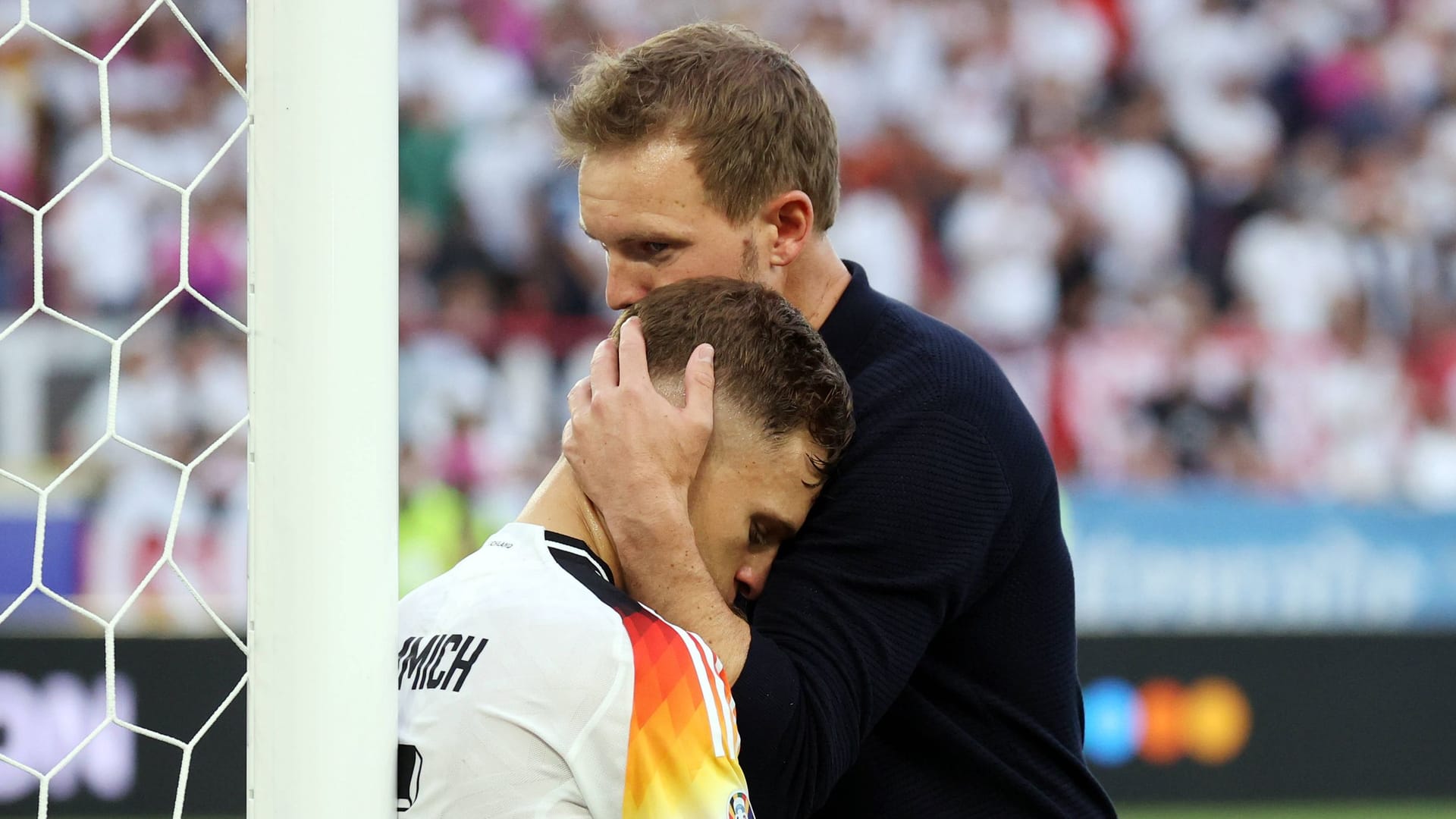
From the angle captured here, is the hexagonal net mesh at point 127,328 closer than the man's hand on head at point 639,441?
No

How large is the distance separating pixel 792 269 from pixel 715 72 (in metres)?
0.31

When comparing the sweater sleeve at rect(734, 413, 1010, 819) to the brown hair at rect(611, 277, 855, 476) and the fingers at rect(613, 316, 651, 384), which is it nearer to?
the brown hair at rect(611, 277, 855, 476)

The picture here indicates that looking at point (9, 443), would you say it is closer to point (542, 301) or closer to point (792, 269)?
point (542, 301)

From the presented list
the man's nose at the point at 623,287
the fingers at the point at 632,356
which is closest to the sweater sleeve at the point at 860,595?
the fingers at the point at 632,356

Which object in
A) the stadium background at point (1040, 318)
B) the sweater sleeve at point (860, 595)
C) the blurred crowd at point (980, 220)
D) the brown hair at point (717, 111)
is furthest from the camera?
the blurred crowd at point (980, 220)

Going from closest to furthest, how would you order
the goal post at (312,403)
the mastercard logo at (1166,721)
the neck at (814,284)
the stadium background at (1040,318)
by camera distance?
1. the goal post at (312,403)
2. the neck at (814,284)
3. the stadium background at (1040,318)
4. the mastercard logo at (1166,721)

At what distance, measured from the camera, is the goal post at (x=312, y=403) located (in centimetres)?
164

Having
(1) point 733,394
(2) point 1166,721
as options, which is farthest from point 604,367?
(2) point 1166,721

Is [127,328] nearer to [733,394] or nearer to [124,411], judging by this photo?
[124,411]

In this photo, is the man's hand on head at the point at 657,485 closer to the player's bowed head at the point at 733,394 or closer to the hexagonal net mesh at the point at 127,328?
the player's bowed head at the point at 733,394

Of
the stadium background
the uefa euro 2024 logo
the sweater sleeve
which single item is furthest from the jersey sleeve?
the stadium background

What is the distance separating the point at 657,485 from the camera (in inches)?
74.1

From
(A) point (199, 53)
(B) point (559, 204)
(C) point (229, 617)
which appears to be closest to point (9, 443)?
(C) point (229, 617)

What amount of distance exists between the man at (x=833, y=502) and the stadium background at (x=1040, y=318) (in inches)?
179
